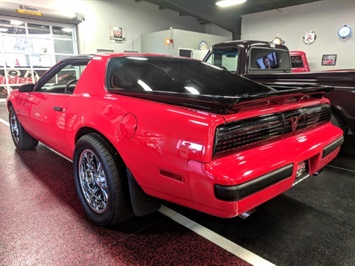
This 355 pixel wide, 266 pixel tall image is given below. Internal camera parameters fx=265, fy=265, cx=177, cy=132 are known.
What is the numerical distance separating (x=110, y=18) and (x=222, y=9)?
18.6 feet

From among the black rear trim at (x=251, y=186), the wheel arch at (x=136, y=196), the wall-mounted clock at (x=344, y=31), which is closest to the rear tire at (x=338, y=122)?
the black rear trim at (x=251, y=186)

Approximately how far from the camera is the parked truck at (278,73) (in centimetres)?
324

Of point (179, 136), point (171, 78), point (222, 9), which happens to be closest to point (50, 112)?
point (171, 78)

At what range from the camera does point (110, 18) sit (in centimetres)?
1250

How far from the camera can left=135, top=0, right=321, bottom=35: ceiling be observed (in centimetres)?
1199

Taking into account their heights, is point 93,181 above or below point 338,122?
below

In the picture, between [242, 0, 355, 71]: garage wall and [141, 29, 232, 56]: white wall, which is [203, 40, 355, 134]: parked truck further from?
[242, 0, 355, 71]: garage wall

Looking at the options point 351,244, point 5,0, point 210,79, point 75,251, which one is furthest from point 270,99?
point 5,0

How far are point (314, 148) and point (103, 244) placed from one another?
5.24 feet

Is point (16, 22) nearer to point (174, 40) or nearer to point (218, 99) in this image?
point (174, 40)

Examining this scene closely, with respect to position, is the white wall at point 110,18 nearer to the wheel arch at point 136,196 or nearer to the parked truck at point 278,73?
the parked truck at point 278,73

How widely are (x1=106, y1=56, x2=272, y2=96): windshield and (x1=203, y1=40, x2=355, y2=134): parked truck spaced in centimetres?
58

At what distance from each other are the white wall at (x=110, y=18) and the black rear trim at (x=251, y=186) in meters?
11.7

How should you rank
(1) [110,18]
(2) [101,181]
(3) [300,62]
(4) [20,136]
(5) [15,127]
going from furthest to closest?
(1) [110,18] < (3) [300,62] < (5) [15,127] < (4) [20,136] < (2) [101,181]
